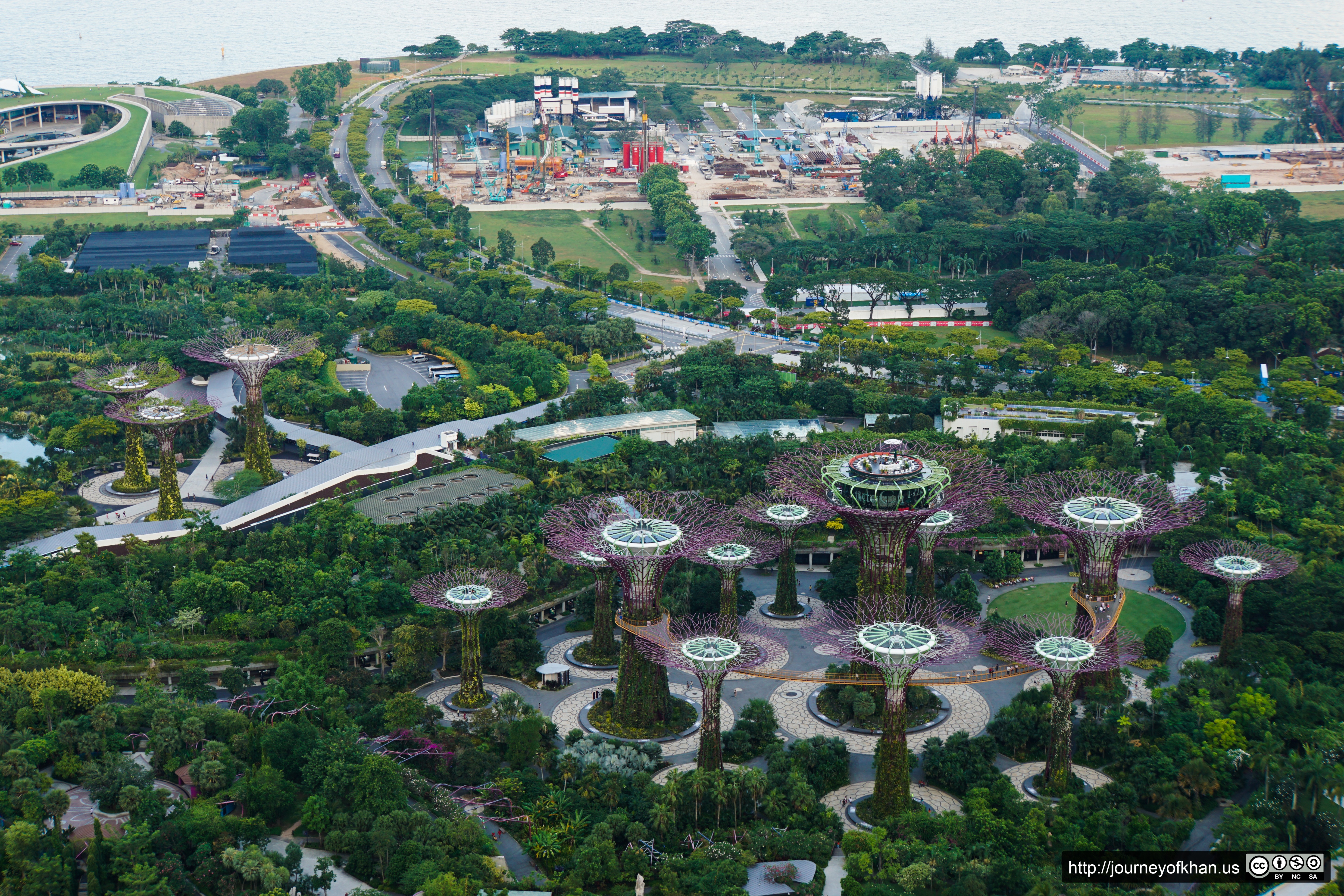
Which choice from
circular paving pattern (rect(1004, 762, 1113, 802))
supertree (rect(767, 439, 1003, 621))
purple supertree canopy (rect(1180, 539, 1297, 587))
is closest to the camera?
circular paving pattern (rect(1004, 762, 1113, 802))

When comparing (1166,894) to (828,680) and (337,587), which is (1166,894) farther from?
(337,587)

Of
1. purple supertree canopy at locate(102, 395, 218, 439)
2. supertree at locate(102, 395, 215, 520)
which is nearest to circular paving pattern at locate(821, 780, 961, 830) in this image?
supertree at locate(102, 395, 215, 520)

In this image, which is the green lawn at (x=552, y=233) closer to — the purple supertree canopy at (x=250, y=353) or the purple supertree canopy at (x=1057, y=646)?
the purple supertree canopy at (x=250, y=353)

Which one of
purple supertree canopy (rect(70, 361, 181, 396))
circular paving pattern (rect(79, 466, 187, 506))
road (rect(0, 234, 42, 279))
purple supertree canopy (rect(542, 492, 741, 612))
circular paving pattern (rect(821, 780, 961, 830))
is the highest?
road (rect(0, 234, 42, 279))

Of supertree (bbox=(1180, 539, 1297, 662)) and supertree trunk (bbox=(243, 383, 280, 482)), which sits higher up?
supertree trunk (bbox=(243, 383, 280, 482))

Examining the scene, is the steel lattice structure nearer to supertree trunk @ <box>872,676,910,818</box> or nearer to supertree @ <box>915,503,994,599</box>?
supertree @ <box>915,503,994,599</box>
